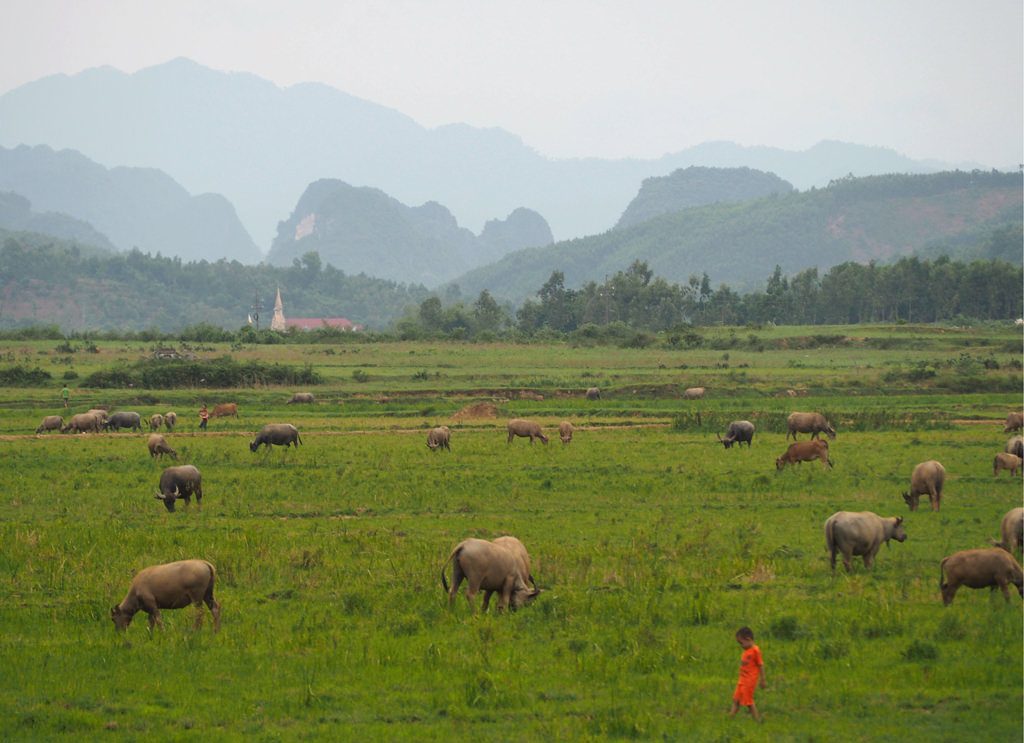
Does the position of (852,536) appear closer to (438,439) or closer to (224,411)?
(438,439)

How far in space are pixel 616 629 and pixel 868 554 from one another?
5.22m

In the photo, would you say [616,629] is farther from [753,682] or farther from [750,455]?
[750,455]

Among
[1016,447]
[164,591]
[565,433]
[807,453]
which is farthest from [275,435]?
[1016,447]

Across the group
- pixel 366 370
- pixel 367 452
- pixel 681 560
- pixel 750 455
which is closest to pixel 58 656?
pixel 681 560

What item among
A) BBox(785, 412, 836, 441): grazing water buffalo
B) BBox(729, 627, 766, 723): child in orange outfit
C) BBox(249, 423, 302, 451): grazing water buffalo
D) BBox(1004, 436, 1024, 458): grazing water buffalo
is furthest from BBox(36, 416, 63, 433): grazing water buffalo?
BBox(729, 627, 766, 723): child in orange outfit

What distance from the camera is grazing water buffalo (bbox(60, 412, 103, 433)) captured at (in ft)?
139

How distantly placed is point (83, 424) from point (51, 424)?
1.13m

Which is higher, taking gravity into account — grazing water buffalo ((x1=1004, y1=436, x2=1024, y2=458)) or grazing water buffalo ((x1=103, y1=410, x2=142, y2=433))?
grazing water buffalo ((x1=1004, y1=436, x2=1024, y2=458))

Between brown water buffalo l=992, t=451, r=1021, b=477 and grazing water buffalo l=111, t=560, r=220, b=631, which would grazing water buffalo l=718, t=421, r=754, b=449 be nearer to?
brown water buffalo l=992, t=451, r=1021, b=477

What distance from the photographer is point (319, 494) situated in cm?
2617

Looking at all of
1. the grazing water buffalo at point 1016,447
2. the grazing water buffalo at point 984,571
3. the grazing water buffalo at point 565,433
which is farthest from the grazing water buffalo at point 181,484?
the grazing water buffalo at point 1016,447

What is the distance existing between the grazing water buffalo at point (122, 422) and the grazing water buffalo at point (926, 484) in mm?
30493

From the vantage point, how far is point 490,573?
15.2 m

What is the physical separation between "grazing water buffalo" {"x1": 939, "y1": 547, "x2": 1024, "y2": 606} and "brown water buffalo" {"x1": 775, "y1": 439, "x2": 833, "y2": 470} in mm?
14523
